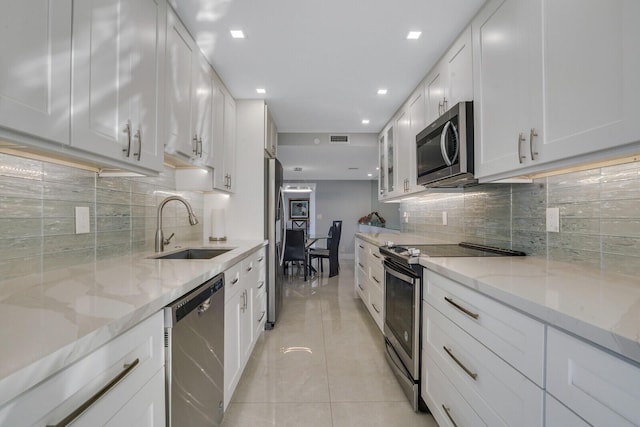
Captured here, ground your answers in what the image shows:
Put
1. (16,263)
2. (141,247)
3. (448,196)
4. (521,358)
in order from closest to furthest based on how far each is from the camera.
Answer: (521,358) < (16,263) < (141,247) < (448,196)

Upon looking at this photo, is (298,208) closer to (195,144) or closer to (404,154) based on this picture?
(404,154)

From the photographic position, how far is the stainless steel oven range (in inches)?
66.9

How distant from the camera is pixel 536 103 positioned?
1.23 m

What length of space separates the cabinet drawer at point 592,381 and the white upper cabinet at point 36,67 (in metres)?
1.57

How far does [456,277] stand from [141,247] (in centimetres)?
184

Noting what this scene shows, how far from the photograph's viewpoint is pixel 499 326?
99 cm

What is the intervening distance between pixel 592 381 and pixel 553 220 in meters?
1.01

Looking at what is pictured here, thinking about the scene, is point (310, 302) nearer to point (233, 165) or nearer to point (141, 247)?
point (233, 165)

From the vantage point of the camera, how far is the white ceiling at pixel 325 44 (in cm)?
165

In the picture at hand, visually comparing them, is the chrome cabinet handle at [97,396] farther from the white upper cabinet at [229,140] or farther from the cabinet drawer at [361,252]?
the cabinet drawer at [361,252]

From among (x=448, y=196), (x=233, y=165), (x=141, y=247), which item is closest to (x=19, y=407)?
(x=141, y=247)

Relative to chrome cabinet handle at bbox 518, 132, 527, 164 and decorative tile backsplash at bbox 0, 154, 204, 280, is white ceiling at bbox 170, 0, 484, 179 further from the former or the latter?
decorative tile backsplash at bbox 0, 154, 204, 280

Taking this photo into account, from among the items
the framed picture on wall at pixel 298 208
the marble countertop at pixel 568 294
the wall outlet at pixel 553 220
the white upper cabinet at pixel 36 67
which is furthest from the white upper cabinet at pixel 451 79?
the framed picture on wall at pixel 298 208

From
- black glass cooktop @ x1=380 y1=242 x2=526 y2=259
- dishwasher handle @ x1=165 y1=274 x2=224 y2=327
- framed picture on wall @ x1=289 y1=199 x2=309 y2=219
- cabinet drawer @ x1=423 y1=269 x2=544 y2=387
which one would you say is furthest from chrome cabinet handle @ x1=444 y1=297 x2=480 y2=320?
framed picture on wall @ x1=289 y1=199 x2=309 y2=219
